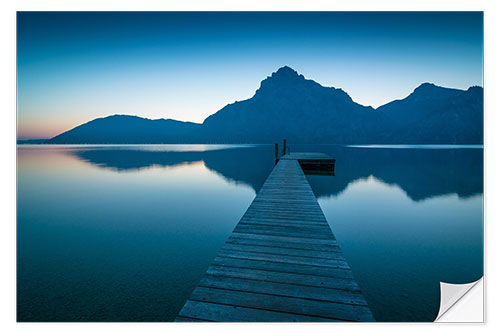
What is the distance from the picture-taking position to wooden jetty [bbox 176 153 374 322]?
2.38 meters

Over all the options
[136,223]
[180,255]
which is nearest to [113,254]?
[180,255]

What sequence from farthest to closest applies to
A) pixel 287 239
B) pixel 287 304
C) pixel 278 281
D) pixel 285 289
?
pixel 287 239, pixel 278 281, pixel 285 289, pixel 287 304

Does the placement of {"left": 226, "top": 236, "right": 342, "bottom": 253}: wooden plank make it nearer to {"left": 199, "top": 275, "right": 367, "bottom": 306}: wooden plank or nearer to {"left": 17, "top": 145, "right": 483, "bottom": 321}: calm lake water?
{"left": 199, "top": 275, "right": 367, "bottom": 306}: wooden plank

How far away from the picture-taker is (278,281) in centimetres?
289

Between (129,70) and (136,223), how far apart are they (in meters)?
7.34

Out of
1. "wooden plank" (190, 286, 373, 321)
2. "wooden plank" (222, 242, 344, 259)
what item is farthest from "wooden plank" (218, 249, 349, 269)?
"wooden plank" (190, 286, 373, 321)

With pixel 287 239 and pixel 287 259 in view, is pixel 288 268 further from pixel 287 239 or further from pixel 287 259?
pixel 287 239

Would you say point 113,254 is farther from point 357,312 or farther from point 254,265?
point 357,312

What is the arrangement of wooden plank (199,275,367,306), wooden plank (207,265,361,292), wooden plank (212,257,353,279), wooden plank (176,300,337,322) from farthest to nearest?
wooden plank (212,257,353,279) < wooden plank (207,265,361,292) < wooden plank (199,275,367,306) < wooden plank (176,300,337,322)

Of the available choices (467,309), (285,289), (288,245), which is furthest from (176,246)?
(467,309)

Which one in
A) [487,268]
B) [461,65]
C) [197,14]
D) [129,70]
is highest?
[129,70]

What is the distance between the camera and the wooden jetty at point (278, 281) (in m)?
2.38

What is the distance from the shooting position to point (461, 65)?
573 cm

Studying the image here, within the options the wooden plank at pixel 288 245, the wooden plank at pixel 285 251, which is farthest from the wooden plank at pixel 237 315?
the wooden plank at pixel 288 245
